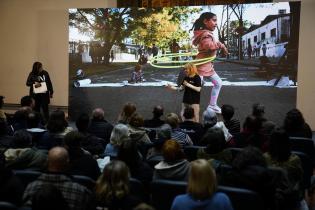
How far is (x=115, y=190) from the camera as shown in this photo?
2.51 metres

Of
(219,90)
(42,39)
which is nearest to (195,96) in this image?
(219,90)

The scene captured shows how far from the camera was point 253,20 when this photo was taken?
27.0 feet

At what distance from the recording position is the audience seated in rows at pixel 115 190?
2484 mm

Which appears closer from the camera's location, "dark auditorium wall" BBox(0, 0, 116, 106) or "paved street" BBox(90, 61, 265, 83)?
"paved street" BBox(90, 61, 265, 83)

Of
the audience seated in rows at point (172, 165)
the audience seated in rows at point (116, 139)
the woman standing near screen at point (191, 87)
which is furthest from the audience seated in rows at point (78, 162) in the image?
the woman standing near screen at point (191, 87)

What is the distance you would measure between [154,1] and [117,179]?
22.4ft

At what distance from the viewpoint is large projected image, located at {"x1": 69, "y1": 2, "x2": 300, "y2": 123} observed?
26.5 ft

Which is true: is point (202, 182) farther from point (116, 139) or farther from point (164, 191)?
point (116, 139)

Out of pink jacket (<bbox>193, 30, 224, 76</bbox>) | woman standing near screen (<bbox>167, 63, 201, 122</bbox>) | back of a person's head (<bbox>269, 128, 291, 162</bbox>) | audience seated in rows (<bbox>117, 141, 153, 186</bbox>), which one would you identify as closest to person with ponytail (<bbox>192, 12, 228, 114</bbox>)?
pink jacket (<bbox>193, 30, 224, 76</bbox>)

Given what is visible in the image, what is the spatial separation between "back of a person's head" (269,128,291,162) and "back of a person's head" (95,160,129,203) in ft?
4.44

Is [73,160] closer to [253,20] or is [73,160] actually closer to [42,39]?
[253,20]

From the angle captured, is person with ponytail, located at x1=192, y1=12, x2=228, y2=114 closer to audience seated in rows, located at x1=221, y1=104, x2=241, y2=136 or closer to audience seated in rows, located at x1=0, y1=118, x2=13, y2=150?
audience seated in rows, located at x1=221, y1=104, x2=241, y2=136

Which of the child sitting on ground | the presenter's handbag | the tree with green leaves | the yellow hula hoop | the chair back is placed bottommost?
the chair back

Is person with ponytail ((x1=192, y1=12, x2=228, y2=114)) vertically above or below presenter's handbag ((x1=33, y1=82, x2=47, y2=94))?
above
